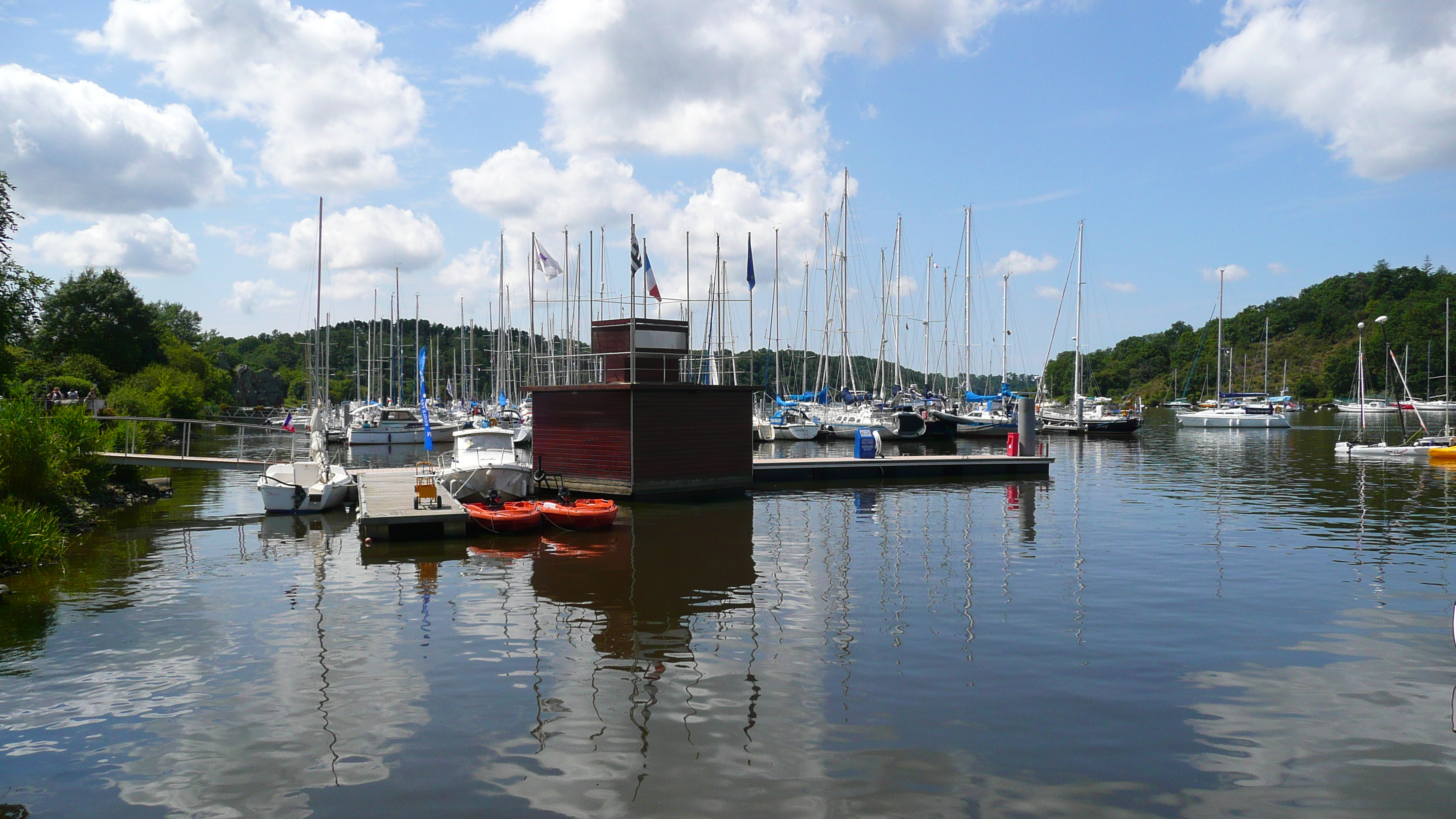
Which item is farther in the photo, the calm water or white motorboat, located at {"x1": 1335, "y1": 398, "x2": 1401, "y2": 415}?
white motorboat, located at {"x1": 1335, "y1": 398, "x2": 1401, "y2": 415}

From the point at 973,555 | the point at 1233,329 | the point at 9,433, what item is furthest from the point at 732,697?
the point at 1233,329

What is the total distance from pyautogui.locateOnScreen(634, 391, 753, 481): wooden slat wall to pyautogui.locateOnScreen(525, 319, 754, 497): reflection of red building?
3cm

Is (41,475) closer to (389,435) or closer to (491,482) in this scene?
(491,482)

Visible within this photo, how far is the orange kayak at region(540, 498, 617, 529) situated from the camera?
22875 millimetres

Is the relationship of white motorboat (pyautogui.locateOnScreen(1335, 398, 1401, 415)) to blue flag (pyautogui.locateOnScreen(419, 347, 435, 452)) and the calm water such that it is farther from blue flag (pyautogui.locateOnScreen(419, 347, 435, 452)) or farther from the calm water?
the calm water

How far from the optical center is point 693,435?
2881 centimetres

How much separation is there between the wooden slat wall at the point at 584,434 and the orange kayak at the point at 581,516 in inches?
167

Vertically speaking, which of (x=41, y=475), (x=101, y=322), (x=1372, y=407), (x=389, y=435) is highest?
(x=101, y=322)

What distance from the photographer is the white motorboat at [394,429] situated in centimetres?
6209

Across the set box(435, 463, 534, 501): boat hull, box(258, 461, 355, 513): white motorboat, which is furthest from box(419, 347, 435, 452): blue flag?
box(258, 461, 355, 513): white motorboat

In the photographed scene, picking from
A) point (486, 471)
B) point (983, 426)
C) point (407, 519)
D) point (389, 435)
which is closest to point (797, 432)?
point (983, 426)

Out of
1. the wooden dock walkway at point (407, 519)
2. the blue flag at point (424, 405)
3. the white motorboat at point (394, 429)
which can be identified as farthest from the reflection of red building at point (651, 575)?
the white motorboat at point (394, 429)

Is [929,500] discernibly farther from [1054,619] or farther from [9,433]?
[9,433]

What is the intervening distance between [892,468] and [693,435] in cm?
1203
